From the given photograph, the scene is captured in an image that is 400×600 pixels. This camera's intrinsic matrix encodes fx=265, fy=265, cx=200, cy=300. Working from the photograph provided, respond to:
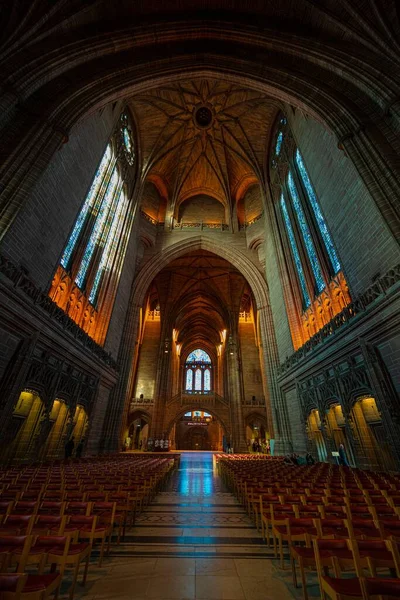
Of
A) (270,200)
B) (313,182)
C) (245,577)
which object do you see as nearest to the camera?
(245,577)

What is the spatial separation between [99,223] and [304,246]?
10054 mm

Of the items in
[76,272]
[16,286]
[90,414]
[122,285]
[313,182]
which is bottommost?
[90,414]

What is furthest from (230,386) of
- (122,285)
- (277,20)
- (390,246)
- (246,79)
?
(277,20)

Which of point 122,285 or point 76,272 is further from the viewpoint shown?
point 122,285

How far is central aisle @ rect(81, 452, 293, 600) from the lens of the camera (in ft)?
6.95

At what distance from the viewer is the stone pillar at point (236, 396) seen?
2256cm

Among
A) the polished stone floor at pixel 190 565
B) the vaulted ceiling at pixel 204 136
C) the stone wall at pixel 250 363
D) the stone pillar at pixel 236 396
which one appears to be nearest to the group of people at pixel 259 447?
the stone pillar at pixel 236 396

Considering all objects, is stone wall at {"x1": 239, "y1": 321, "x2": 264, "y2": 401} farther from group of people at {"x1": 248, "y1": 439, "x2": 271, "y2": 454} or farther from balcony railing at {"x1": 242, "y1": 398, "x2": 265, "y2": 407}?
group of people at {"x1": 248, "y1": 439, "x2": 271, "y2": 454}

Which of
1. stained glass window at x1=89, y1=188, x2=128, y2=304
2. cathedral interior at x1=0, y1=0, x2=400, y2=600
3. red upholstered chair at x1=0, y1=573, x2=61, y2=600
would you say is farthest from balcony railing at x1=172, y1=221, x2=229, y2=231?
red upholstered chair at x1=0, y1=573, x2=61, y2=600

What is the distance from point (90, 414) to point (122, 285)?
6866 mm

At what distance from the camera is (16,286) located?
6.71 metres

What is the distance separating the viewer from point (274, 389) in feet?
48.8

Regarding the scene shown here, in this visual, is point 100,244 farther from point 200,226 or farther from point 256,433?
point 256,433

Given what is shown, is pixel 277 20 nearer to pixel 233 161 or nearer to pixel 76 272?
pixel 233 161
